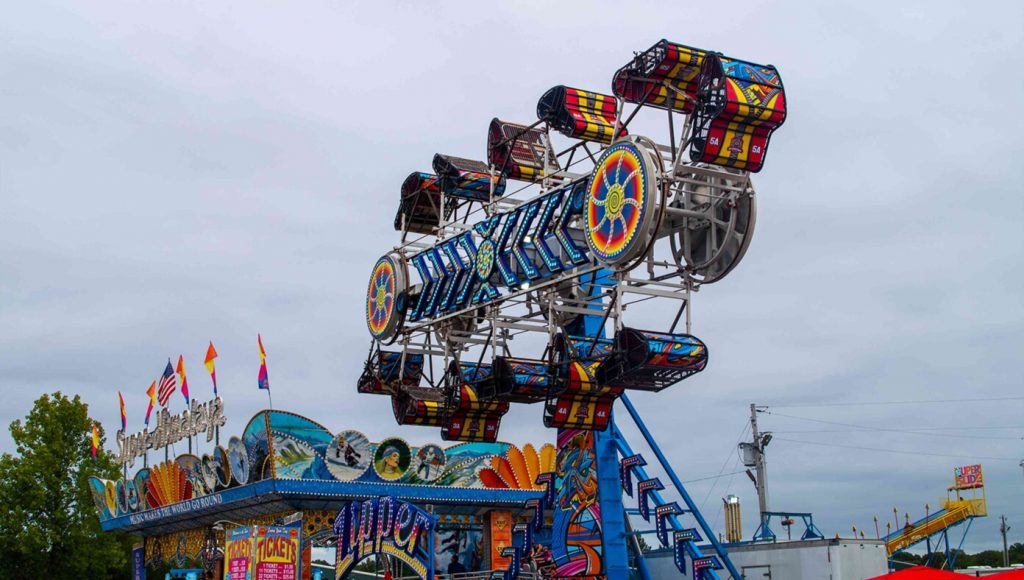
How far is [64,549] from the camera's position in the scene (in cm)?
5184

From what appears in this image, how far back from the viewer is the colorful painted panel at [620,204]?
2138cm

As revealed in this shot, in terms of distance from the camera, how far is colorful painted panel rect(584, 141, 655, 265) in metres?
21.4

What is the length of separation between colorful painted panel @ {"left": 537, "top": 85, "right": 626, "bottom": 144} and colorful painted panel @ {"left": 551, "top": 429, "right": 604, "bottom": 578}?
680cm

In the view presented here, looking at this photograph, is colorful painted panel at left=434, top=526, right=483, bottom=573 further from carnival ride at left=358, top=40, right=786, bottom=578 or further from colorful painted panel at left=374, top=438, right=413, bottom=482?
carnival ride at left=358, top=40, right=786, bottom=578

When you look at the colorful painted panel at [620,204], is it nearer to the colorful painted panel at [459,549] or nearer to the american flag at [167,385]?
the colorful painted panel at [459,549]

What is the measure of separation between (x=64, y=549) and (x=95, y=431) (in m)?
4.99

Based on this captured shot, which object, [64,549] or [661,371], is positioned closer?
[661,371]

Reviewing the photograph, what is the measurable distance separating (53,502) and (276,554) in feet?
103

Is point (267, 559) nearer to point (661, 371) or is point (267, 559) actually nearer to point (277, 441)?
point (661, 371)

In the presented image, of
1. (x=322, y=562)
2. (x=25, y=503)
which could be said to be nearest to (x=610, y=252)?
(x=25, y=503)

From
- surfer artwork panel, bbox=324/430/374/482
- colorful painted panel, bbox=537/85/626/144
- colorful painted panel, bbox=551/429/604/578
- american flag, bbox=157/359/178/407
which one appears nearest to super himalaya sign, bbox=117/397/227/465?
american flag, bbox=157/359/178/407

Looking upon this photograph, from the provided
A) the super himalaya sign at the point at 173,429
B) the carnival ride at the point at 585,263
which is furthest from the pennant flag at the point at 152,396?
the carnival ride at the point at 585,263

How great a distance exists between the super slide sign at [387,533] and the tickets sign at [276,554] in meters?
1.67

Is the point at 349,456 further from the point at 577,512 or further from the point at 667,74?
the point at 667,74
